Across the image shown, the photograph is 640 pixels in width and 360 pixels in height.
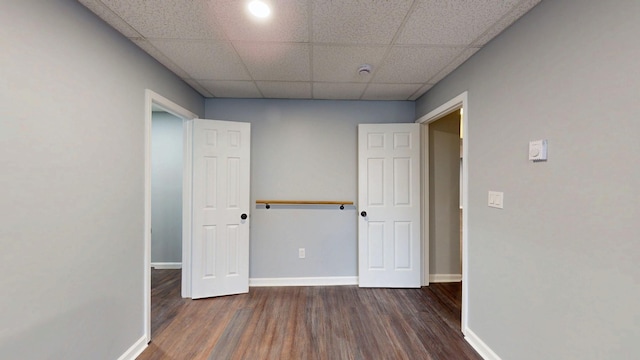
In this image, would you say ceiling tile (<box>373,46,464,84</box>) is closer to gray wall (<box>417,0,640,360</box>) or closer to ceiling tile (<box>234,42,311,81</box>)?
gray wall (<box>417,0,640,360</box>)

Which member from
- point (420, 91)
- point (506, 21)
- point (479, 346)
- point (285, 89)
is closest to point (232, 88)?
point (285, 89)

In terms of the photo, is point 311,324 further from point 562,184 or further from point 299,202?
point 562,184

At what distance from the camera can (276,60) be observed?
6.49 feet

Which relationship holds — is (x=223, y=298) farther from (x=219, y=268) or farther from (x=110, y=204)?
(x=110, y=204)

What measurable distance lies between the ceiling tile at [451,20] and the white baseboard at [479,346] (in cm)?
223

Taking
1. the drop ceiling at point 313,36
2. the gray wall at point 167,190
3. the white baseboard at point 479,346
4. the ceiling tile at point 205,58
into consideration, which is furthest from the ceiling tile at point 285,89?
the white baseboard at point 479,346

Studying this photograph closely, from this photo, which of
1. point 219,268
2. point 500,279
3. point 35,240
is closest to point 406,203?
point 500,279

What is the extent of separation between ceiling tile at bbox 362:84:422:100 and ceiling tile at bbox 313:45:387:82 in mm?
294

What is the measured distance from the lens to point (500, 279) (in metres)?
1.62

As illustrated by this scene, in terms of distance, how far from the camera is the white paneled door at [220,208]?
8.30 feet

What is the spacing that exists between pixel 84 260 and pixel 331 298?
2100 mm

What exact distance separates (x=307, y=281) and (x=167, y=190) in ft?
8.01

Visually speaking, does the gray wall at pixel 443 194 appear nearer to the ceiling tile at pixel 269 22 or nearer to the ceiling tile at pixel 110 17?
the ceiling tile at pixel 269 22

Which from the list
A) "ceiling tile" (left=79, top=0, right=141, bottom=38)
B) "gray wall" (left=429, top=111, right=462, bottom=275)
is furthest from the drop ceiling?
"gray wall" (left=429, top=111, right=462, bottom=275)
